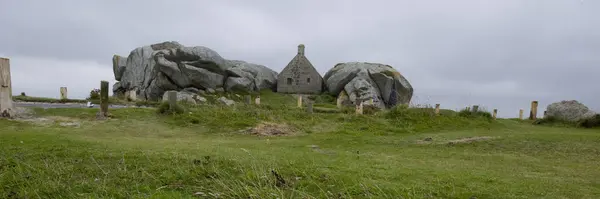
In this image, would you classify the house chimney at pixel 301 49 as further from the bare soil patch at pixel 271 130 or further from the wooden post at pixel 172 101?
the bare soil patch at pixel 271 130

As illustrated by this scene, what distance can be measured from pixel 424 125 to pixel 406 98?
29133mm

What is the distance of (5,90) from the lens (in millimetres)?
16734

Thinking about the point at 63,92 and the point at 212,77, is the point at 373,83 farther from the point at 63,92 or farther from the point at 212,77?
the point at 63,92

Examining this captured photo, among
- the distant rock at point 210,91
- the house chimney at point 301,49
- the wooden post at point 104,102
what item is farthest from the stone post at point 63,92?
the house chimney at point 301,49

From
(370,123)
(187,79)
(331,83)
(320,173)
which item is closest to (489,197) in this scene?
(320,173)

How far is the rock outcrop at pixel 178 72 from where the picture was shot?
42.1m

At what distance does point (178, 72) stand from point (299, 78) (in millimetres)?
16457

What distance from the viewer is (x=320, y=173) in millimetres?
7324

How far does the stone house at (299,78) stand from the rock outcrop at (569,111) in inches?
1165

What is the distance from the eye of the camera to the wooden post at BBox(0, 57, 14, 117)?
53.9 feet

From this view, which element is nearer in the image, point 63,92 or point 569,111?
point 569,111

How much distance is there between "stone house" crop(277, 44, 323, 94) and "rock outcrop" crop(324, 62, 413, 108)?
2.19 meters

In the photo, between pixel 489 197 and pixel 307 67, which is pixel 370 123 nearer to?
pixel 489 197

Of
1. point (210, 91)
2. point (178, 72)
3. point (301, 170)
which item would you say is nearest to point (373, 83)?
point (210, 91)
